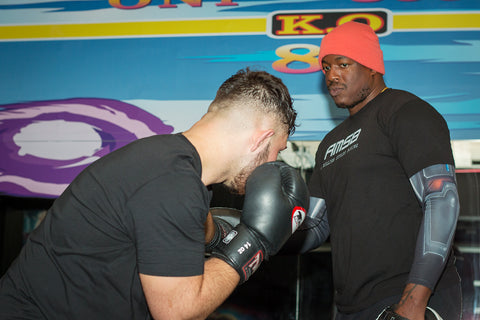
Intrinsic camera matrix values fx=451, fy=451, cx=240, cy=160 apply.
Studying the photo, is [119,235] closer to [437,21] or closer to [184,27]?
[184,27]

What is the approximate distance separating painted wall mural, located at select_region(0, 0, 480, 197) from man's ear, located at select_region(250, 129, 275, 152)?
1.26m

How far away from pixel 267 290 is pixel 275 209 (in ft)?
5.64

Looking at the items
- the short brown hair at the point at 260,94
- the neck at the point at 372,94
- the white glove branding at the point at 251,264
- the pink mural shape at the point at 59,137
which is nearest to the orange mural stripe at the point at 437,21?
the neck at the point at 372,94

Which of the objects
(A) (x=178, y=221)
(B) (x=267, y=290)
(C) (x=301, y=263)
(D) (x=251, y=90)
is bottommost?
(B) (x=267, y=290)

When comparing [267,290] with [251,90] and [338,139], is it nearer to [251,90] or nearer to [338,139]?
[338,139]

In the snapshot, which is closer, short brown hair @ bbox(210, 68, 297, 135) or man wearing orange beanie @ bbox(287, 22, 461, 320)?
short brown hair @ bbox(210, 68, 297, 135)

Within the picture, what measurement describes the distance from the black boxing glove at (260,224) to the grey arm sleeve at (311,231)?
0.55 meters

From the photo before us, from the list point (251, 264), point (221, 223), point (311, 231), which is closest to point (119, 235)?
point (251, 264)

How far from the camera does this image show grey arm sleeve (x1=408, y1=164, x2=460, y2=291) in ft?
4.08

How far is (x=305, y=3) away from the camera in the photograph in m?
2.54

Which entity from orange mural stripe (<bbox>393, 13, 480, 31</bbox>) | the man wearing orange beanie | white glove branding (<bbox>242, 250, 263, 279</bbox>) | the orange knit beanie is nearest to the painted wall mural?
orange mural stripe (<bbox>393, 13, 480, 31</bbox>)

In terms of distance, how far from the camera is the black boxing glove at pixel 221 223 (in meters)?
1.37

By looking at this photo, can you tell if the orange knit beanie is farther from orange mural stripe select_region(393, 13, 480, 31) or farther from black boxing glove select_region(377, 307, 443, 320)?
black boxing glove select_region(377, 307, 443, 320)

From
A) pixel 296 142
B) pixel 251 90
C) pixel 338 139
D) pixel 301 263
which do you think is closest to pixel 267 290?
pixel 301 263
